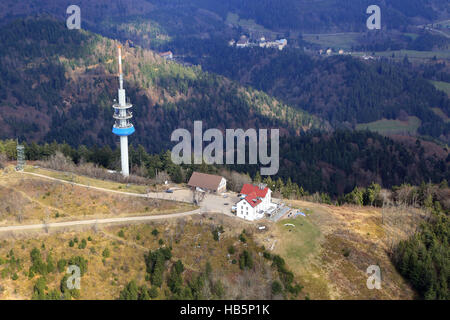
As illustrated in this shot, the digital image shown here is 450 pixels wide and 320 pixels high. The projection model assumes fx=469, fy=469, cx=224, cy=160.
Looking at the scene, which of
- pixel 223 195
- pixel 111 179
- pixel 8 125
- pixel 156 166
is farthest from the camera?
pixel 8 125

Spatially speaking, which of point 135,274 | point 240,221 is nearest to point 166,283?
point 135,274

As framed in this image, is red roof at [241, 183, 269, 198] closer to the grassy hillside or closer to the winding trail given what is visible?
the grassy hillside

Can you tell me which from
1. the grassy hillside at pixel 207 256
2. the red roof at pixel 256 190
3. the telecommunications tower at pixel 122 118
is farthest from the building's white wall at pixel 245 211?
the telecommunications tower at pixel 122 118

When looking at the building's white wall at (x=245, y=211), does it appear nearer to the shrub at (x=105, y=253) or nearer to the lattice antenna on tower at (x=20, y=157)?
the shrub at (x=105, y=253)

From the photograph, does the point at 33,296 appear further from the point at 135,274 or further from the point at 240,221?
the point at 240,221

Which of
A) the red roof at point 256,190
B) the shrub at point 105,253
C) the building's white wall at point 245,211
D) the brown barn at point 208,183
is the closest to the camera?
the shrub at point 105,253

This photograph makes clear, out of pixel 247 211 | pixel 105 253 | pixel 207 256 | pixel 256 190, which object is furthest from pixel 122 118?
pixel 207 256
